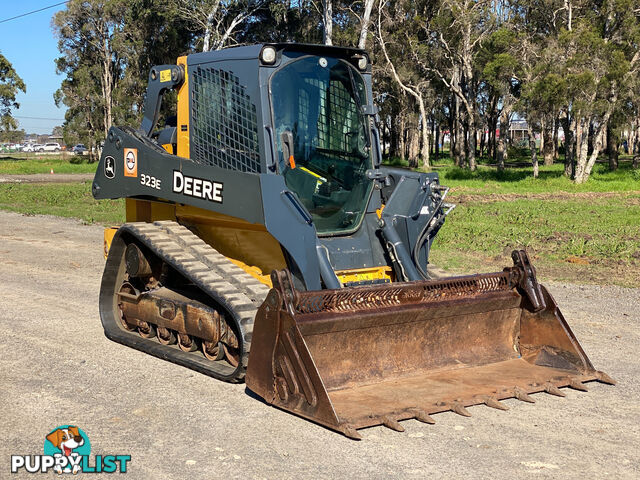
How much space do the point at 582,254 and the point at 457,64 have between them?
33.3m

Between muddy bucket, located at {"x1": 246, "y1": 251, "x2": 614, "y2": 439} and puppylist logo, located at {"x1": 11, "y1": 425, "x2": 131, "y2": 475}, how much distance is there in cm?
128

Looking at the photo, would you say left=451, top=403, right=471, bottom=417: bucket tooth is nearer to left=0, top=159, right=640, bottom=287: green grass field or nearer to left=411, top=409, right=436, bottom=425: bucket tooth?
left=411, top=409, right=436, bottom=425: bucket tooth

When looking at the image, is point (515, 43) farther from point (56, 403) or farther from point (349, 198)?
point (56, 403)

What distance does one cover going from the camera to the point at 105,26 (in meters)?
57.8

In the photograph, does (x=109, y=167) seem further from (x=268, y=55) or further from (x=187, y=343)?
(x=268, y=55)

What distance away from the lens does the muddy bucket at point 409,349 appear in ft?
18.6

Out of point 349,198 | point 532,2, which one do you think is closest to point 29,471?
point 349,198

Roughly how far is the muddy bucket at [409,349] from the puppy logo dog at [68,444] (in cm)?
131

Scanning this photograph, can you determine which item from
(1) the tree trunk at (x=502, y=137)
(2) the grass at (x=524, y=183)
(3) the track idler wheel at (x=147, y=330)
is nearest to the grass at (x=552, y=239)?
(3) the track idler wheel at (x=147, y=330)

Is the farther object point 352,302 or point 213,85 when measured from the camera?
point 213,85

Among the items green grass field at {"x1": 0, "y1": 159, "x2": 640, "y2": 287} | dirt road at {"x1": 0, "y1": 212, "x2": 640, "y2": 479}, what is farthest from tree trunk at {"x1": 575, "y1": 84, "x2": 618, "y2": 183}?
dirt road at {"x1": 0, "y1": 212, "x2": 640, "y2": 479}

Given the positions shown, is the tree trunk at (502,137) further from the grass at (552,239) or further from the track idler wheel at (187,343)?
the track idler wheel at (187,343)

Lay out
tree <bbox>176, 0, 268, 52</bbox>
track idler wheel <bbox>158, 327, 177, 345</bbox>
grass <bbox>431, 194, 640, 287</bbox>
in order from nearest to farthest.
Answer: track idler wheel <bbox>158, 327, 177, 345</bbox>, grass <bbox>431, 194, 640, 287</bbox>, tree <bbox>176, 0, 268, 52</bbox>

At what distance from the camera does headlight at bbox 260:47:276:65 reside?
270 inches
